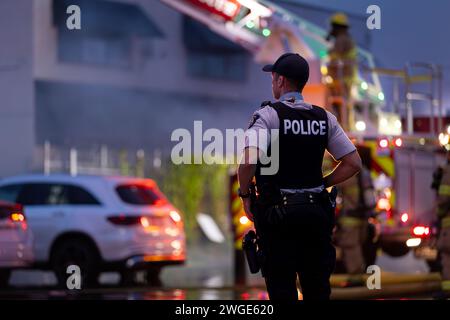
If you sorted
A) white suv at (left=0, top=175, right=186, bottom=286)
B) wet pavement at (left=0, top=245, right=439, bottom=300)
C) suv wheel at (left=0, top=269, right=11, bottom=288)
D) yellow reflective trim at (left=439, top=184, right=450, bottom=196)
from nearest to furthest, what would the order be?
yellow reflective trim at (left=439, top=184, right=450, bottom=196) < wet pavement at (left=0, top=245, right=439, bottom=300) < white suv at (left=0, top=175, right=186, bottom=286) < suv wheel at (left=0, top=269, right=11, bottom=288)

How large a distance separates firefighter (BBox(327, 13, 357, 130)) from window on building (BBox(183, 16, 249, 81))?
884 cm

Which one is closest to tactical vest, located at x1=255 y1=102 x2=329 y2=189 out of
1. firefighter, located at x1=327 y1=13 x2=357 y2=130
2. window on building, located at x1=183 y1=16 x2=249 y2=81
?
firefighter, located at x1=327 y1=13 x2=357 y2=130

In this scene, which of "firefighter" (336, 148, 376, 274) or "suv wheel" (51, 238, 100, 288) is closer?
"firefighter" (336, 148, 376, 274)

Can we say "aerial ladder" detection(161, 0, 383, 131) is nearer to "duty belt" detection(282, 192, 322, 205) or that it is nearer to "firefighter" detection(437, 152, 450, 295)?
"firefighter" detection(437, 152, 450, 295)

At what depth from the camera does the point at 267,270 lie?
612cm

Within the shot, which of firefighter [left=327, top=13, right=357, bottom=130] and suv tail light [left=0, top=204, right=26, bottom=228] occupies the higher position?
firefighter [left=327, top=13, right=357, bottom=130]

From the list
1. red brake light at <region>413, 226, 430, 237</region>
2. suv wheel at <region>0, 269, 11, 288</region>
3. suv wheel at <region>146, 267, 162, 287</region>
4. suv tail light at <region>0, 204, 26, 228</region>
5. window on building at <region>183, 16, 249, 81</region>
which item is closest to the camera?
red brake light at <region>413, 226, 430, 237</region>

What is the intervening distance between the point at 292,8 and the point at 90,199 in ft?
11.6

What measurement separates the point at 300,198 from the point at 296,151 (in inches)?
9.5

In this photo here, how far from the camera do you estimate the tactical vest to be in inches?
241

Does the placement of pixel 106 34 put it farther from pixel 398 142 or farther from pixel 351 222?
pixel 351 222

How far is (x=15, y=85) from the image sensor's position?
1939 cm

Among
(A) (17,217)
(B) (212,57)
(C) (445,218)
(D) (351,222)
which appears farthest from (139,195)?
(B) (212,57)
